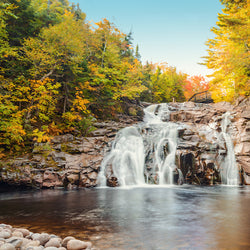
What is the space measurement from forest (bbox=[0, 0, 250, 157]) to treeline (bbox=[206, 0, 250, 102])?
2.7 inches

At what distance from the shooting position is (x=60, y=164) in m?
10.9

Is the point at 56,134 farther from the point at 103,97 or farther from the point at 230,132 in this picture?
the point at 230,132

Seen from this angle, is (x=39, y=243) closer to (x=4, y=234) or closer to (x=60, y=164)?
(x=4, y=234)

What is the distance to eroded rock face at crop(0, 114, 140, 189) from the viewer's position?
10.1m

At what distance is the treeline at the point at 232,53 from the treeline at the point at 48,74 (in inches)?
312

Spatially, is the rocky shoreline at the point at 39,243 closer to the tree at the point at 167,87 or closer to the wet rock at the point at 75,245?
the wet rock at the point at 75,245

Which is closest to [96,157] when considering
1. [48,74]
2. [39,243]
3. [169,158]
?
[169,158]

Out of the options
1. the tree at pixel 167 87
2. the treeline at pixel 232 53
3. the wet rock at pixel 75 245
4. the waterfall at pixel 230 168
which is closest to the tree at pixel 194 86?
the tree at pixel 167 87

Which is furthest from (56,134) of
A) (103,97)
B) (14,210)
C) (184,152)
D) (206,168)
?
(206,168)

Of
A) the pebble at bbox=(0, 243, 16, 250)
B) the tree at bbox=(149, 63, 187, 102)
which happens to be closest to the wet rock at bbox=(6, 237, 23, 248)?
the pebble at bbox=(0, 243, 16, 250)

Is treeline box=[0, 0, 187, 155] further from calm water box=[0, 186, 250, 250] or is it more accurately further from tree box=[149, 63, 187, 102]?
tree box=[149, 63, 187, 102]

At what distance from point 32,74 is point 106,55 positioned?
7654 mm

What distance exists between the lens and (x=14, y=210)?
6098mm

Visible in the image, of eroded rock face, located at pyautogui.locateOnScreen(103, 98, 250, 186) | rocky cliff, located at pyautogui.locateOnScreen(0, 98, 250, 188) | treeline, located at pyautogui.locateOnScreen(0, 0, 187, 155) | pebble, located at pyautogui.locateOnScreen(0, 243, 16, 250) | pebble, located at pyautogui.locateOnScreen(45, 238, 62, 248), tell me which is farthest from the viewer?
eroded rock face, located at pyautogui.locateOnScreen(103, 98, 250, 186)
